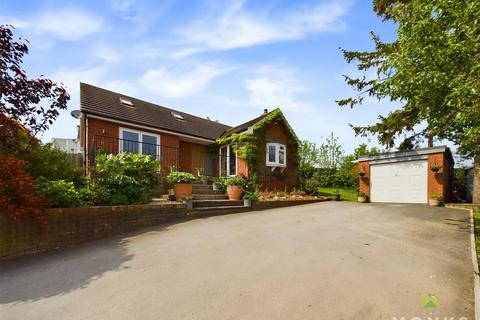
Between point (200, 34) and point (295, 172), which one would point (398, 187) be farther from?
point (200, 34)

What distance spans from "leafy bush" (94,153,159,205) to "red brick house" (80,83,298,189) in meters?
2.05

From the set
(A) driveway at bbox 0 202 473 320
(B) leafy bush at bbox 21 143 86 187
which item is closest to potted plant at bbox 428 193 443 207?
(A) driveway at bbox 0 202 473 320

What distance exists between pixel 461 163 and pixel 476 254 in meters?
18.1

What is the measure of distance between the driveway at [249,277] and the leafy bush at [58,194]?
120 centimetres

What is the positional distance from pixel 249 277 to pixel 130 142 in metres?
11.9

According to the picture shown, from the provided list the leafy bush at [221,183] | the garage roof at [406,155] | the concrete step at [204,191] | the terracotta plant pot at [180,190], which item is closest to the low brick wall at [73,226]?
the terracotta plant pot at [180,190]

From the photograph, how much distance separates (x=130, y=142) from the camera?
14.2 meters

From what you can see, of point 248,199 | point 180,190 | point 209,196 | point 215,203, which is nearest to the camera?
point 180,190

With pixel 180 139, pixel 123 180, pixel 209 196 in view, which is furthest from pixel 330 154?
pixel 123 180

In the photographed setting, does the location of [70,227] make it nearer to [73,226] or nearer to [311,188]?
[73,226]

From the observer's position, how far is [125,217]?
7809mm

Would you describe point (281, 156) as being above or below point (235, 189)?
above

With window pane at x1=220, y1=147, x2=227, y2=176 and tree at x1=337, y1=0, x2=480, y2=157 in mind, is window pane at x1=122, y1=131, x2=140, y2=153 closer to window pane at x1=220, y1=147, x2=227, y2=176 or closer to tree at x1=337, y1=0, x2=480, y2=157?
window pane at x1=220, y1=147, x2=227, y2=176

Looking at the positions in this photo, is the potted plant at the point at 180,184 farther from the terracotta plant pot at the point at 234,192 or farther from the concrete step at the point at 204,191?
the terracotta plant pot at the point at 234,192
